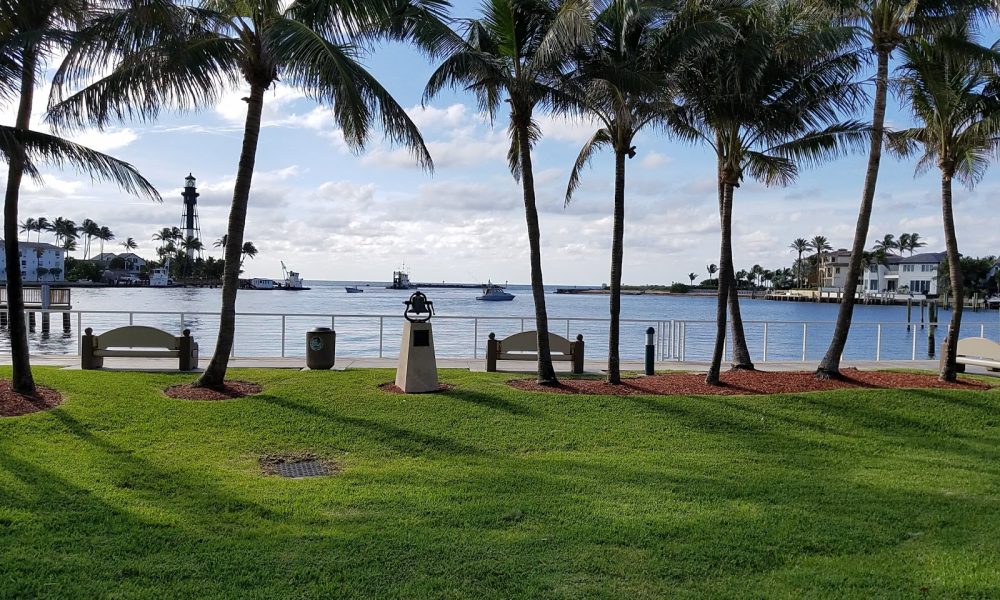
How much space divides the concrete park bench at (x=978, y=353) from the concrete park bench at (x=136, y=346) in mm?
14775

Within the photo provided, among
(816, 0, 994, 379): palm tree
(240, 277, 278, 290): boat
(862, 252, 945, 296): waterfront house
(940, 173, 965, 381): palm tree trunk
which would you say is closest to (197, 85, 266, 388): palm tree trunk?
(816, 0, 994, 379): palm tree

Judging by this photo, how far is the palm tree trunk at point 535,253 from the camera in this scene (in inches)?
465

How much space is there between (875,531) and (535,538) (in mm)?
2637

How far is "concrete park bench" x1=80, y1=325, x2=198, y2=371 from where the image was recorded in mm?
12141

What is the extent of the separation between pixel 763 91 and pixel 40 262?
4734 inches

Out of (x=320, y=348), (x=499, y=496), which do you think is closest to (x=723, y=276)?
(x=320, y=348)

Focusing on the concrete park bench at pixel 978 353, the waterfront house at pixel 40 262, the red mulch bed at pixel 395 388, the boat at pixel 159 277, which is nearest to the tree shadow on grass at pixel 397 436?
the red mulch bed at pixel 395 388

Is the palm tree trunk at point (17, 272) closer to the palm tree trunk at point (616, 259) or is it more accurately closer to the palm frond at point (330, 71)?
the palm frond at point (330, 71)

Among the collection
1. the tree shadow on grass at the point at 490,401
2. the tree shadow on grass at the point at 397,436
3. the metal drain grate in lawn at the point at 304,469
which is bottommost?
the metal drain grate in lawn at the point at 304,469

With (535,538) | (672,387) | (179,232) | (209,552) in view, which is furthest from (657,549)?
(179,232)

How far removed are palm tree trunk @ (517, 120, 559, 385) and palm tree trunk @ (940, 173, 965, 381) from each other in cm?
721

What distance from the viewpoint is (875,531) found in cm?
530

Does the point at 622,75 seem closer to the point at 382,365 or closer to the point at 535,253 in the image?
the point at 535,253

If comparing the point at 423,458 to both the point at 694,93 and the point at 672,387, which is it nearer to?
the point at 672,387
